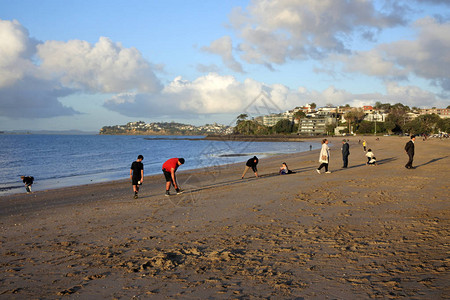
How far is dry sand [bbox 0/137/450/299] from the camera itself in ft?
14.4

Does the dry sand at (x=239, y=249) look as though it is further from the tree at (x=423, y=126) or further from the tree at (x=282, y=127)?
the tree at (x=282, y=127)

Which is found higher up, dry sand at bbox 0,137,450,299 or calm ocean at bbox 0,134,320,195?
dry sand at bbox 0,137,450,299

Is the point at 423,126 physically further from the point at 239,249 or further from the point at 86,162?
the point at 239,249

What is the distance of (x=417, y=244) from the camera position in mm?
5664

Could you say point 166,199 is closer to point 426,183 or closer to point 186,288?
point 186,288

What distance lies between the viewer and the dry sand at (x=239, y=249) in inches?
172

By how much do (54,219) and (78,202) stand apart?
3300mm

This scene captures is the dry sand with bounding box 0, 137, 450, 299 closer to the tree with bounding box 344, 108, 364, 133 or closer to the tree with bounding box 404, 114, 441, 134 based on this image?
the tree with bounding box 404, 114, 441, 134

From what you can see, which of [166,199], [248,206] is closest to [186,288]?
[248,206]

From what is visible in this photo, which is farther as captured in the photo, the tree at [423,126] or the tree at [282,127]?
the tree at [282,127]

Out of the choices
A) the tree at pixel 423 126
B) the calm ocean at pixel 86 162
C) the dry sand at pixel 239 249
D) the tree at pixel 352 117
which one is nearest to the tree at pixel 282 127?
the tree at pixel 352 117

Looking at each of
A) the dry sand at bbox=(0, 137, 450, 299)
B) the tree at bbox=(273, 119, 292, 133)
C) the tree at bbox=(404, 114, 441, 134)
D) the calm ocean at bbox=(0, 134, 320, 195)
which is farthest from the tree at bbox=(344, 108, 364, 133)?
the dry sand at bbox=(0, 137, 450, 299)

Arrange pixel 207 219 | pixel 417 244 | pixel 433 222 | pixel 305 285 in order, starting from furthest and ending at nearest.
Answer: pixel 207 219, pixel 433 222, pixel 417 244, pixel 305 285

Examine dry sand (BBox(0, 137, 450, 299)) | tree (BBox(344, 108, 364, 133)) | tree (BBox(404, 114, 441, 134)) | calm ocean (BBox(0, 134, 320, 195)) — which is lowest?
calm ocean (BBox(0, 134, 320, 195))
